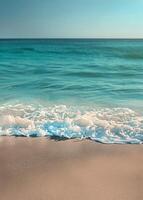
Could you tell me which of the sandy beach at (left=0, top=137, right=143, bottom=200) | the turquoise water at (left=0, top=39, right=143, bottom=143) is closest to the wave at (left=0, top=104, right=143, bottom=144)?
the turquoise water at (left=0, top=39, right=143, bottom=143)

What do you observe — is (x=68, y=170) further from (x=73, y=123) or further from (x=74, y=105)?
(x=74, y=105)

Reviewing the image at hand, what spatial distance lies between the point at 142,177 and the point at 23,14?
890cm

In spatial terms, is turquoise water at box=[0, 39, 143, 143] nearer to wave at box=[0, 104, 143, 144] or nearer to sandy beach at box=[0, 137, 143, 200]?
wave at box=[0, 104, 143, 144]

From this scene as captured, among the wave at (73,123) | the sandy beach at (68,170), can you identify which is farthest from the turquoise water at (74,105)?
the sandy beach at (68,170)

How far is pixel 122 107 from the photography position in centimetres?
451

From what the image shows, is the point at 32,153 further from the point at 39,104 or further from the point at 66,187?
the point at 39,104

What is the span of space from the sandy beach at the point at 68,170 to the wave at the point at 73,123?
0.19 metres

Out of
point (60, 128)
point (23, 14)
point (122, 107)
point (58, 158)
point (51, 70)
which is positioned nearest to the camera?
point (58, 158)

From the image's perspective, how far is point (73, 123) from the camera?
379cm

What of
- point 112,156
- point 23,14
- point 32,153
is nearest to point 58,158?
point 32,153

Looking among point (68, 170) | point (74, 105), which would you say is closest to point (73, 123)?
point (74, 105)

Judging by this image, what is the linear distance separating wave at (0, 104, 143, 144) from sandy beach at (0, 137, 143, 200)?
0.61 ft

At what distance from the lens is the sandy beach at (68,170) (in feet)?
7.46

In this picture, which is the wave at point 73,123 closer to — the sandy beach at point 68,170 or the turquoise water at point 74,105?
the turquoise water at point 74,105
